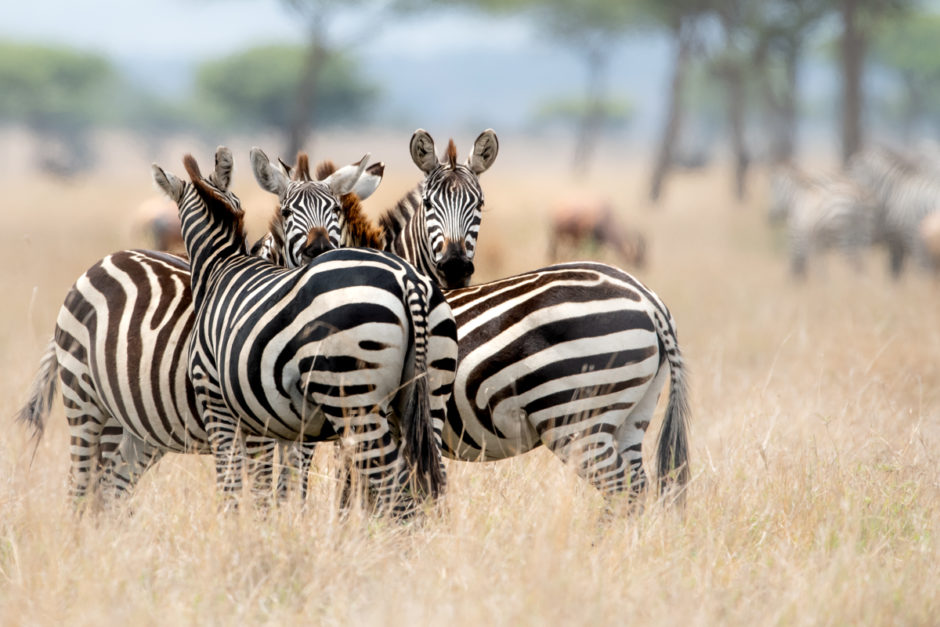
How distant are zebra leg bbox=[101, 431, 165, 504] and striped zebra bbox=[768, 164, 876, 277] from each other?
11951 mm

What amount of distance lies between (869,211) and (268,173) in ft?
42.2

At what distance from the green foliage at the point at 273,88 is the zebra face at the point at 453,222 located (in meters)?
48.3

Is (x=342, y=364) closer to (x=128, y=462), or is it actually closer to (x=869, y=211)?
(x=128, y=462)

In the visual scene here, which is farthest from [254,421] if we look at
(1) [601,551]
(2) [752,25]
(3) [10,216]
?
(2) [752,25]

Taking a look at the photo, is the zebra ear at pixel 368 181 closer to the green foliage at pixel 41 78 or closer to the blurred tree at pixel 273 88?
the blurred tree at pixel 273 88

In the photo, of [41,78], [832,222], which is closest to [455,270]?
Result: [832,222]

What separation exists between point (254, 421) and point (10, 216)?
1791cm

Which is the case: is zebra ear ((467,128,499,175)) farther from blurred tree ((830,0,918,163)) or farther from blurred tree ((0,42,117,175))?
blurred tree ((0,42,117,175))

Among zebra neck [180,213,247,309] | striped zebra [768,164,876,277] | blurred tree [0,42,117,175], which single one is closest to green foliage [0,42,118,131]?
blurred tree [0,42,117,175]

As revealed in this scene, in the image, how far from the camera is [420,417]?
3.49 m

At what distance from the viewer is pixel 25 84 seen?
51.6m

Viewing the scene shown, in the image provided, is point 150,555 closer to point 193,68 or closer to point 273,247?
point 273,247

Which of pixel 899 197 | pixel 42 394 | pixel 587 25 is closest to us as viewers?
pixel 42 394

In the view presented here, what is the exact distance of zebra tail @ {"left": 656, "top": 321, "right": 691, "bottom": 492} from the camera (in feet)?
13.7
